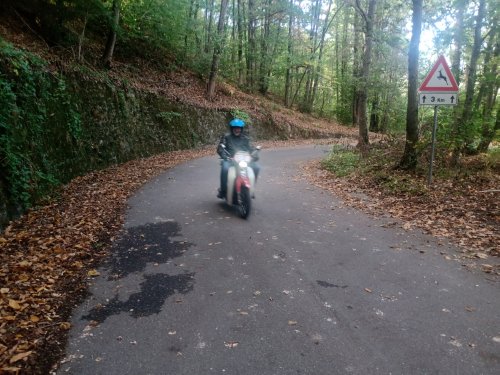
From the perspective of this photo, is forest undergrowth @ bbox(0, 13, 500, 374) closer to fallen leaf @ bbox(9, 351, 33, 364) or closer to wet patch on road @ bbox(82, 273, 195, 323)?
fallen leaf @ bbox(9, 351, 33, 364)

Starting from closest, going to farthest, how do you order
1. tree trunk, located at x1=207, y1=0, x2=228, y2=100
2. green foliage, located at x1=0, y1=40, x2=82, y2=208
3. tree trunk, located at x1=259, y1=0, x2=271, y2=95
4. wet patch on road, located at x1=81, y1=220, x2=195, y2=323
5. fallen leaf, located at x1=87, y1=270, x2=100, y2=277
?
wet patch on road, located at x1=81, y1=220, x2=195, y2=323 → fallen leaf, located at x1=87, y1=270, x2=100, y2=277 → green foliage, located at x1=0, y1=40, x2=82, y2=208 → tree trunk, located at x1=207, y1=0, x2=228, y2=100 → tree trunk, located at x1=259, y1=0, x2=271, y2=95

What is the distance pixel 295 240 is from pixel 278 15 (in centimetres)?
3095

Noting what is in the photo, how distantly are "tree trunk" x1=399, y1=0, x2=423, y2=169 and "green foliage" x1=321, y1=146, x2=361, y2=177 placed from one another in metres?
2.40

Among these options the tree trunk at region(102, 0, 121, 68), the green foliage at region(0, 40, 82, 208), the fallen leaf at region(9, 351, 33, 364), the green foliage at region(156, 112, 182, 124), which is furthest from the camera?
the green foliage at region(156, 112, 182, 124)

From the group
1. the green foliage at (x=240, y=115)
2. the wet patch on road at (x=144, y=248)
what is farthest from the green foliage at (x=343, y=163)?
the green foliage at (x=240, y=115)

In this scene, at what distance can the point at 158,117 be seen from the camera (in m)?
18.5

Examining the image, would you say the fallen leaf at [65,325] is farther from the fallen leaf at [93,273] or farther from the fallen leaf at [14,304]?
the fallen leaf at [93,273]

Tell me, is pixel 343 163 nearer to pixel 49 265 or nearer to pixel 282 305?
pixel 282 305

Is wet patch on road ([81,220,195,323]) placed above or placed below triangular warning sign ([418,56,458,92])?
below

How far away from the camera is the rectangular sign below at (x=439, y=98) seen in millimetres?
9320

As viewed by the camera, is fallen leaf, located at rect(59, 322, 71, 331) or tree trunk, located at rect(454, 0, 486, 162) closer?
fallen leaf, located at rect(59, 322, 71, 331)

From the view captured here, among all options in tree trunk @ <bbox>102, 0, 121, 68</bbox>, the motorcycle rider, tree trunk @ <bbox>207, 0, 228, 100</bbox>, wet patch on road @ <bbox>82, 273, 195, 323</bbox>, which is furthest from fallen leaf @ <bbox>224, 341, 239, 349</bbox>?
tree trunk @ <bbox>207, 0, 228, 100</bbox>

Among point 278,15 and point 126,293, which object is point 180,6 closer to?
point 278,15

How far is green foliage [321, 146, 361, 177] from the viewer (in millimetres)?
14352
